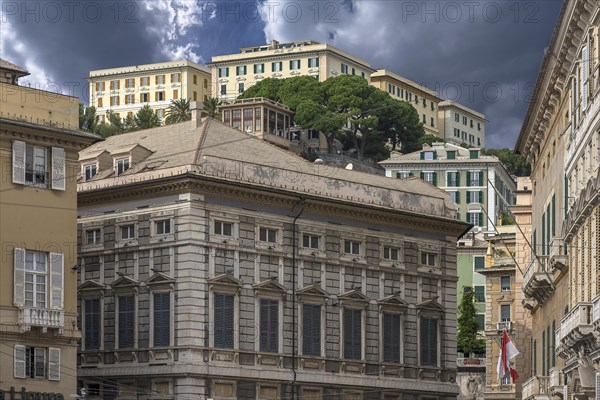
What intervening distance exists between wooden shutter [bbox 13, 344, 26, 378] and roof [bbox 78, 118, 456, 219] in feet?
55.2

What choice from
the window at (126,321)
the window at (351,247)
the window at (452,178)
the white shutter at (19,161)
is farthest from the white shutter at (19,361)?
the window at (452,178)

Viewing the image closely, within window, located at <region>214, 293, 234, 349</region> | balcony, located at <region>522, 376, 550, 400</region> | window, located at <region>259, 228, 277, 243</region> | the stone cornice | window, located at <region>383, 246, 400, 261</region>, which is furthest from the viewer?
window, located at <region>383, 246, 400, 261</region>

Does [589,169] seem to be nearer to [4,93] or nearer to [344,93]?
[4,93]

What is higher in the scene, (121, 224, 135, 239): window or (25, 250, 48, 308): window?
(121, 224, 135, 239): window

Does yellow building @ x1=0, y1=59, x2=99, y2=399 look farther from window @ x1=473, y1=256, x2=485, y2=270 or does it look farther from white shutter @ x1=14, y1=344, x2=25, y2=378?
window @ x1=473, y1=256, x2=485, y2=270

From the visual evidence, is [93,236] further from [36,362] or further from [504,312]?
[504,312]

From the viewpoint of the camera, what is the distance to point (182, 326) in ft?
276

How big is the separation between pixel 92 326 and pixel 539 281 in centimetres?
2525

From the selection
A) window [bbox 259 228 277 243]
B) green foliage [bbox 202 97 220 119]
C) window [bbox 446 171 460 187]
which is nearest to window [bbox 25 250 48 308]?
window [bbox 259 228 277 243]

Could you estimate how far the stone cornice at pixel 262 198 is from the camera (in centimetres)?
8581

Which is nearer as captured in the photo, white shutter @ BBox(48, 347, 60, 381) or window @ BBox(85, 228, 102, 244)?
white shutter @ BBox(48, 347, 60, 381)

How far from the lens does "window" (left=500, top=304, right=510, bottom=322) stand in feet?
392

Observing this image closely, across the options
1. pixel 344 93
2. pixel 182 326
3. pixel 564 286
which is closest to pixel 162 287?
pixel 182 326

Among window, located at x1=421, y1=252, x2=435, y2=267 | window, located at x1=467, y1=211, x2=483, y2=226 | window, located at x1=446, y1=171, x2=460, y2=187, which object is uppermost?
window, located at x1=446, y1=171, x2=460, y2=187
